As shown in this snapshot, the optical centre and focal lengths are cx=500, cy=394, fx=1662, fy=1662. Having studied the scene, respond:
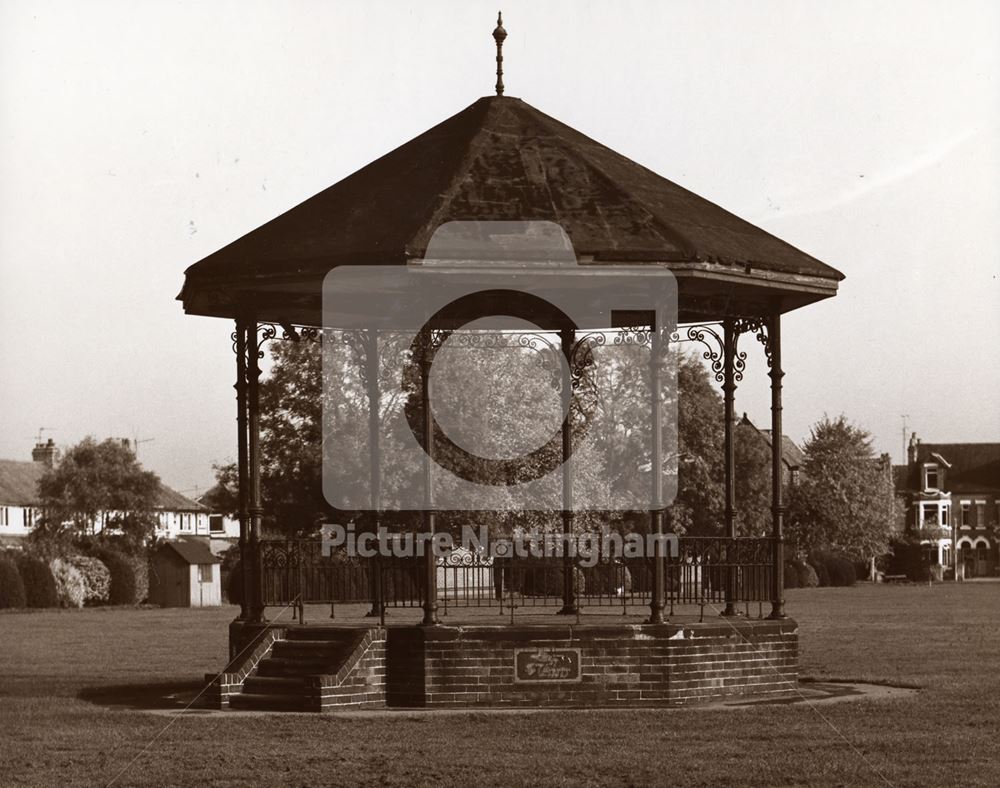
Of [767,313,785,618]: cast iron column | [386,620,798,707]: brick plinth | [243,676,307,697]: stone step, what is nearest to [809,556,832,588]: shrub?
[767,313,785,618]: cast iron column

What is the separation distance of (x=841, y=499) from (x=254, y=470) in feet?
238

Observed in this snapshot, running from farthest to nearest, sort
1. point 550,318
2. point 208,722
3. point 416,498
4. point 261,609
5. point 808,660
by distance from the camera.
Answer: point 416,498, point 808,660, point 550,318, point 261,609, point 208,722

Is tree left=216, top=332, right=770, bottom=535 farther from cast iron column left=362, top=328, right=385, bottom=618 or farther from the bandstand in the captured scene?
the bandstand

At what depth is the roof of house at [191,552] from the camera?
7938cm

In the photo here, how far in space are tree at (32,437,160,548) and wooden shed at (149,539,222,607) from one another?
1685mm

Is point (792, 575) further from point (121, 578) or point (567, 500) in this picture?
point (567, 500)

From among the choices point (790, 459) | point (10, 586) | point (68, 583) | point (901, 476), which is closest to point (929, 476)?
point (901, 476)

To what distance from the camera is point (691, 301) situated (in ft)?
67.1

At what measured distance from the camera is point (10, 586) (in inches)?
2457

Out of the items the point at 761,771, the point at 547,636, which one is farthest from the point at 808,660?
the point at 761,771

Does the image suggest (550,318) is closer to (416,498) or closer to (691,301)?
(691,301)

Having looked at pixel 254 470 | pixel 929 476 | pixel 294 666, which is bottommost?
pixel 294 666

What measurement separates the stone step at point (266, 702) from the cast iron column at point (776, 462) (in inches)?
233

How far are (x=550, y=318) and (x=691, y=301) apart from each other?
3570mm
